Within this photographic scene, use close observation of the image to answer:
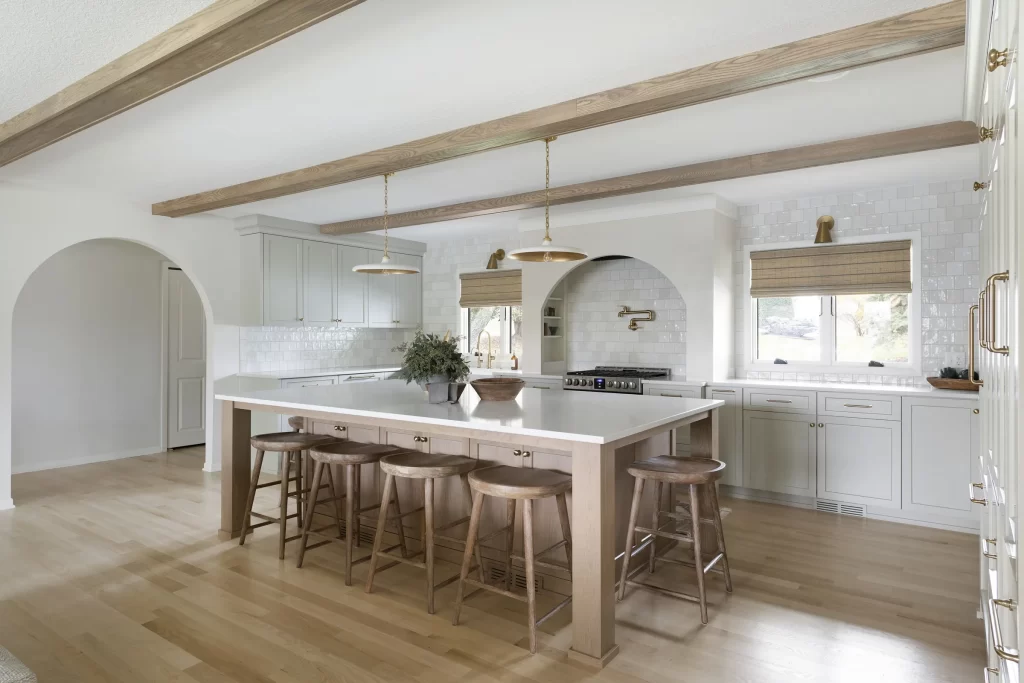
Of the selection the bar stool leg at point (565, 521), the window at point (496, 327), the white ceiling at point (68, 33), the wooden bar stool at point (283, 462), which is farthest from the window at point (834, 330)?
the white ceiling at point (68, 33)

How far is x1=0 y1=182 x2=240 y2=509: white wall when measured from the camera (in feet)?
16.7

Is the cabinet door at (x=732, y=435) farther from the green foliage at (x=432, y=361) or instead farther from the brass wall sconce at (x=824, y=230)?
the green foliage at (x=432, y=361)

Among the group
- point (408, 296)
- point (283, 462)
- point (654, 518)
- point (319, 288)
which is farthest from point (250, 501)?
point (408, 296)

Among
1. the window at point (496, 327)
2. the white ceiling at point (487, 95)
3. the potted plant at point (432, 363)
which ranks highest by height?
the white ceiling at point (487, 95)

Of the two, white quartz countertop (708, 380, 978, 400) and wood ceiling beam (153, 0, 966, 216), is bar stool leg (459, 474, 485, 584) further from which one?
white quartz countertop (708, 380, 978, 400)

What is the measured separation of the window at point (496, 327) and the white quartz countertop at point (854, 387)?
2.74m

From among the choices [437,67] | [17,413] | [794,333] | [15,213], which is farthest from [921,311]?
[17,413]

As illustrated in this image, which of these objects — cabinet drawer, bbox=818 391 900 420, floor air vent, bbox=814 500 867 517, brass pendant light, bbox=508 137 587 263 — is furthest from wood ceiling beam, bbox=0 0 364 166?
floor air vent, bbox=814 500 867 517

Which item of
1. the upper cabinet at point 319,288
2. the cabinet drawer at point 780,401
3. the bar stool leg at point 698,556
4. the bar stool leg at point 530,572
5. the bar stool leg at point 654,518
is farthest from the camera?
the upper cabinet at point 319,288

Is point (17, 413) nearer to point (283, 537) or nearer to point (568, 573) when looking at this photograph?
point (283, 537)

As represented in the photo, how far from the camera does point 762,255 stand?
5.79m

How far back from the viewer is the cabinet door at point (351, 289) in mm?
7375

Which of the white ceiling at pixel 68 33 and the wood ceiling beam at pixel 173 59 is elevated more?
the white ceiling at pixel 68 33

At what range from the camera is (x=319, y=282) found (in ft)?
23.5
